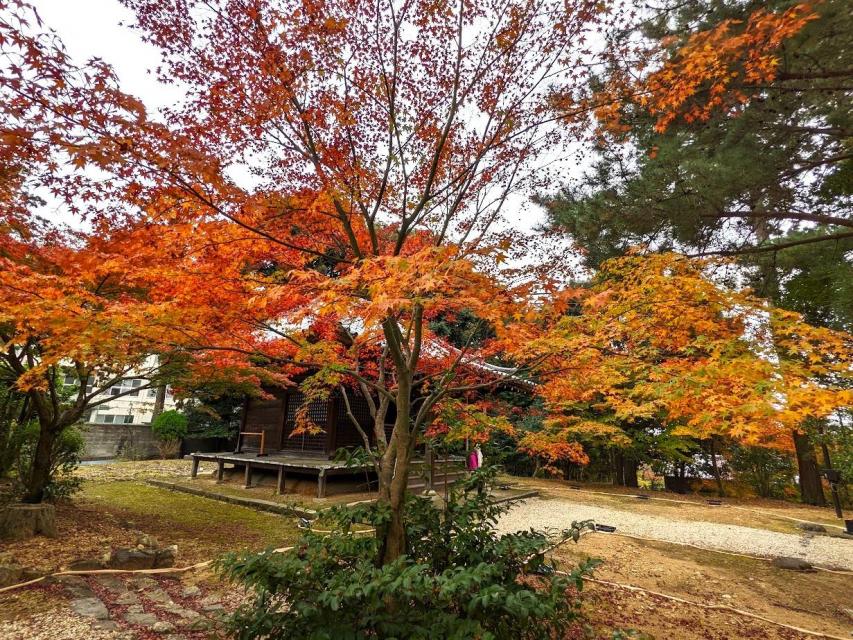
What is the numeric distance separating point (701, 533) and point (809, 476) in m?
8.39

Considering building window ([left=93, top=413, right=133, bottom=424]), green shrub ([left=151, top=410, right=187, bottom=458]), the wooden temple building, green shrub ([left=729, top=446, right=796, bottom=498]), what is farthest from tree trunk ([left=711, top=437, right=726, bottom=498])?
building window ([left=93, top=413, right=133, bottom=424])

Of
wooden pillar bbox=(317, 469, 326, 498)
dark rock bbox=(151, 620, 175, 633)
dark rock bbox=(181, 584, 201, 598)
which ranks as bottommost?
dark rock bbox=(181, 584, 201, 598)

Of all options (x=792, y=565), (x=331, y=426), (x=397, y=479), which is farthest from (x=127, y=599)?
(x=792, y=565)

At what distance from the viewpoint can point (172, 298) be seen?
210 inches

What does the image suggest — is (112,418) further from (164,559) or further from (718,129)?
(718,129)

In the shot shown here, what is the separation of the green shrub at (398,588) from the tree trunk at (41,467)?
580 centimetres

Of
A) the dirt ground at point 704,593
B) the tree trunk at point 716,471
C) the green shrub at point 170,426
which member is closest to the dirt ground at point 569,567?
the dirt ground at point 704,593

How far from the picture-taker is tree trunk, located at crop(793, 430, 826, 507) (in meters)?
13.2

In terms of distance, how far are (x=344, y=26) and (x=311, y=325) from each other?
3.83 m

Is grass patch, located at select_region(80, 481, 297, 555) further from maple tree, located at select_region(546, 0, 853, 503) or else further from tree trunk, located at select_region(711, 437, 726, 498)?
tree trunk, located at select_region(711, 437, 726, 498)

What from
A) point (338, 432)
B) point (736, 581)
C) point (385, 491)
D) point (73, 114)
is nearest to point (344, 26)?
point (73, 114)

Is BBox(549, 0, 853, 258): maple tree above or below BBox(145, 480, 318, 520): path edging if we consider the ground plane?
above

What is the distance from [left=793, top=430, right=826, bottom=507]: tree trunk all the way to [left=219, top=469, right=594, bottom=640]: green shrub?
47.5ft

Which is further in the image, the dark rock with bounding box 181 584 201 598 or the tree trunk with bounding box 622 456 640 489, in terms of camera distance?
the tree trunk with bounding box 622 456 640 489
